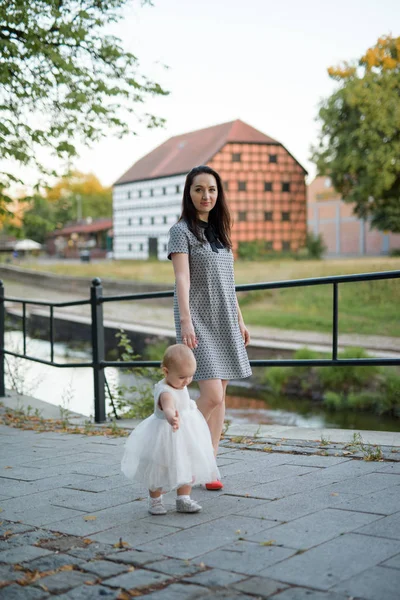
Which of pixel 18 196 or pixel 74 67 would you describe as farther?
pixel 18 196

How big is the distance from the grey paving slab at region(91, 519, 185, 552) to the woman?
25.6 inches

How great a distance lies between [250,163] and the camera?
157ft

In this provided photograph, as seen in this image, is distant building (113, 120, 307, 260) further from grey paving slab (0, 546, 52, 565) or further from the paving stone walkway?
grey paving slab (0, 546, 52, 565)

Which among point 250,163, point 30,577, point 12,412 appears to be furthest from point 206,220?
point 250,163

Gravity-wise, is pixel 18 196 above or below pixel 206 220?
→ above

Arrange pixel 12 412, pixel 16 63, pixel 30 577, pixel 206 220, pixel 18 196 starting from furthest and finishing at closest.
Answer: pixel 18 196 → pixel 16 63 → pixel 12 412 → pixel 206 220 → pixel 30 577

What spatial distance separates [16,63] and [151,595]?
7.76m

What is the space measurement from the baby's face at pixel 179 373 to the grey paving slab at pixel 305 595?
1183 mm

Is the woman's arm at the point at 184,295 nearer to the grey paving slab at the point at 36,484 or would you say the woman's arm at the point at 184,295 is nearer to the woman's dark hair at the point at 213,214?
the woman's dark hair at the point at 213,214

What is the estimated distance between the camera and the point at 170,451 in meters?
3.40

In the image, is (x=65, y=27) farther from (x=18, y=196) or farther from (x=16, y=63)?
(x=18, y=196)

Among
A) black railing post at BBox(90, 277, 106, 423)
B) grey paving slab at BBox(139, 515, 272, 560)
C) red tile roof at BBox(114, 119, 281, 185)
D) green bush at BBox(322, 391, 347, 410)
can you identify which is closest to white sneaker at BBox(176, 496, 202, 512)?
grey paving slab at BBox(139, 515, 272, 560)

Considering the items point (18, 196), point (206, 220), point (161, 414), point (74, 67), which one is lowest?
point (161, 414)

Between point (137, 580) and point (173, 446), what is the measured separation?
0.83 metres
